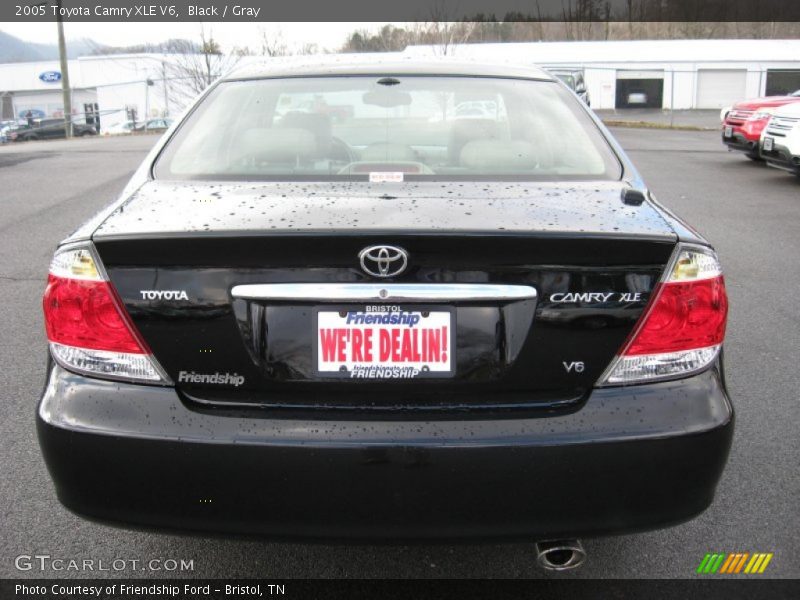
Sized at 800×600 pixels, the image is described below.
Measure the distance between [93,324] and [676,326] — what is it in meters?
1.50

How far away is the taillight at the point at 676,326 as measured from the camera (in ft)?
6.61

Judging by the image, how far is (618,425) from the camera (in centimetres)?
198

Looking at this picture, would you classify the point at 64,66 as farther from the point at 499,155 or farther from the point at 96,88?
the point at 499,155

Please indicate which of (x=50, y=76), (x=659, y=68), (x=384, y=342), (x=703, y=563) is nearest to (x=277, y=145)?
(x=384, y=342)

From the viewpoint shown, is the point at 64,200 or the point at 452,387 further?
the point at 64,200

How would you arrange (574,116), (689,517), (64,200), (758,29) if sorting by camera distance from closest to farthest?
(689,517)
(574,116)
(64,200)
(758,29)

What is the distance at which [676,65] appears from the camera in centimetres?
4738

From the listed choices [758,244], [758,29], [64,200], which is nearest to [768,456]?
[758,244]

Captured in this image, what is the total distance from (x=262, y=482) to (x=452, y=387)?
528 millimetres

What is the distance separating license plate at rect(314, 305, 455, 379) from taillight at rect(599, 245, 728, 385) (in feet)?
1.44

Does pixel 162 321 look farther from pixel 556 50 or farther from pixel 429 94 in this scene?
pixel 556 50

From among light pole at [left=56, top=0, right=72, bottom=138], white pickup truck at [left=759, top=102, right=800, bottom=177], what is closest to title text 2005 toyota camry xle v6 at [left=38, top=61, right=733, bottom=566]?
white pickup truck at [left=759, top=102, right=800, bottom=177]

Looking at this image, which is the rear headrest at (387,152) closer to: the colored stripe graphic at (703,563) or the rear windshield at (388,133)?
the rear windshield at (388,133)

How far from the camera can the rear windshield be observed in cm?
269
